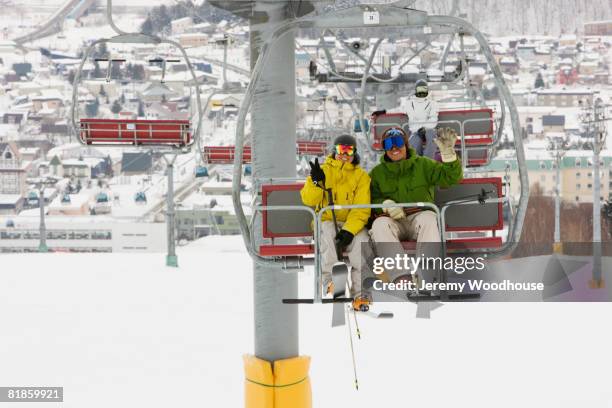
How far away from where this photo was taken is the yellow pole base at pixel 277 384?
8.05m

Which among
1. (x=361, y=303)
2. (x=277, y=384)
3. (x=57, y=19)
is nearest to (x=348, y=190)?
(x=361, y=303)

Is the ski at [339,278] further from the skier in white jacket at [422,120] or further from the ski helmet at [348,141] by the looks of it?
the skier in white jacket at [422,120]

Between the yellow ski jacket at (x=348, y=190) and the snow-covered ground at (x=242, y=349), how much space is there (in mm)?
4712

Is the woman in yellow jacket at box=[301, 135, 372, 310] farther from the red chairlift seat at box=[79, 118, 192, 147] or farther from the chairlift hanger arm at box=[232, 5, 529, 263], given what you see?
the red chairlift seat at box=[79, 118, 192, 147]

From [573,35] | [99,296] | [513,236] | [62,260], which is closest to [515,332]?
[99,296]

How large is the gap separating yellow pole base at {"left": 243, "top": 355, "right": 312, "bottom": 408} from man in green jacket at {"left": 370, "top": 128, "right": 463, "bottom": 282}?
2.22 meters

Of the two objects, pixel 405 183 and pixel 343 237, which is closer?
pixel 343 237

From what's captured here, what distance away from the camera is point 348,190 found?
6.19m

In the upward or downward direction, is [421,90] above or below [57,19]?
below

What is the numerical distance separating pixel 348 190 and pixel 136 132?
6.73m

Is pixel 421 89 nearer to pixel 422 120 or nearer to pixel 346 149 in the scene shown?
pixel 422 120

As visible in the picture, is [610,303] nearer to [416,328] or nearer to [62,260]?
[416,328]

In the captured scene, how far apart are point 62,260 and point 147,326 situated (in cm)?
735

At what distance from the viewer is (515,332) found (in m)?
14.3
